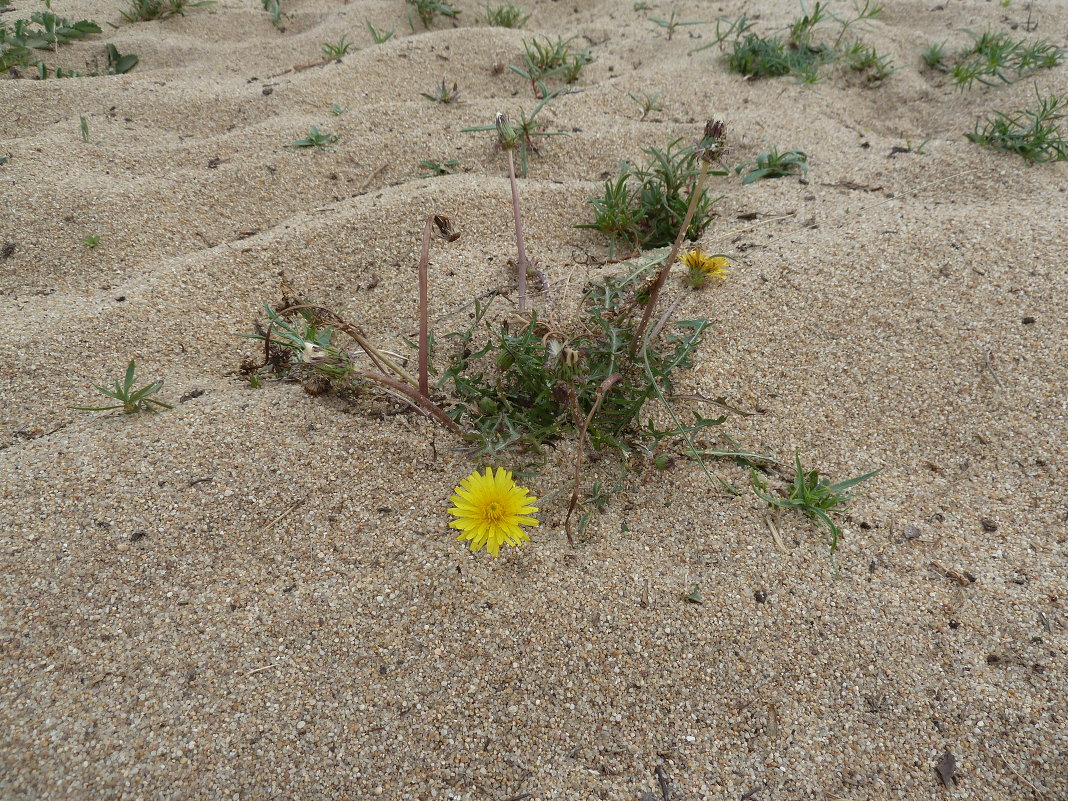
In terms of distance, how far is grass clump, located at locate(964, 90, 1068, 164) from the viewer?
94.1 inches

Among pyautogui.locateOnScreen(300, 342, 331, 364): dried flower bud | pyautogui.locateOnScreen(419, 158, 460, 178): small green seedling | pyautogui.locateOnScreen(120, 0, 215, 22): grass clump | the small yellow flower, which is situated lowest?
pyautogui.locateOnScreen(300, 342, 331, 364): dried flower bud

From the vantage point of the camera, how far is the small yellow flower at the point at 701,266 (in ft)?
6.41

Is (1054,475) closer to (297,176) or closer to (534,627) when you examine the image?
(534,627)

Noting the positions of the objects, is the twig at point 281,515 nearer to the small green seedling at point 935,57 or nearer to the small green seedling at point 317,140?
the small green seedling at point 317,140

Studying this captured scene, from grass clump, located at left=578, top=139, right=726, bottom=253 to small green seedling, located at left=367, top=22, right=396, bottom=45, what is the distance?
5.74 ft

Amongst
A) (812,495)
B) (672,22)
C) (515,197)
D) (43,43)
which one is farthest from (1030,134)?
(43,43)

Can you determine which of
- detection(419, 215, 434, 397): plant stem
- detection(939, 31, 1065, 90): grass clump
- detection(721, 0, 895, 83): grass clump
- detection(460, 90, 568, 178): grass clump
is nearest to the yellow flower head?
detection(419, 215, 434, 397): plant stem

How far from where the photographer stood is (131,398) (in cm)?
165

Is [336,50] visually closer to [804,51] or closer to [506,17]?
[506,17]

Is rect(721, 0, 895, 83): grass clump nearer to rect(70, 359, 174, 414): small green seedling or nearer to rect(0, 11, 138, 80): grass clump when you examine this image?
rect(70, 359, 174, 414): small green seedling

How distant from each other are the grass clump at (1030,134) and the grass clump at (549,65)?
1678 mm

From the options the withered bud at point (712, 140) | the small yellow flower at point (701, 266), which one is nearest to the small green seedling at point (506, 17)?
the small yellow flower at point (701, 266)

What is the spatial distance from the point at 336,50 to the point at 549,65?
108 cm

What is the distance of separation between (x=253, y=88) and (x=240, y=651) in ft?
8.75
